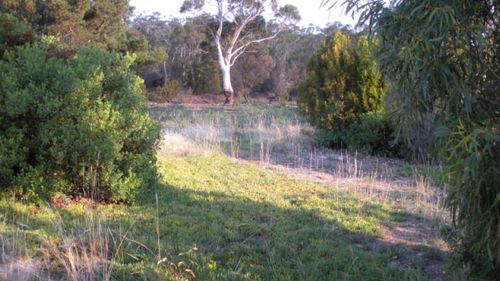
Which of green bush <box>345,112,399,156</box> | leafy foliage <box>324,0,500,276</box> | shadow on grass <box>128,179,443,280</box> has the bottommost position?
shadow on grass <box>128,179,443,280</box>

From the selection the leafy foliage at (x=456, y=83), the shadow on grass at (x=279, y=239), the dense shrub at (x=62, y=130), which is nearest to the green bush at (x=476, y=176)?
Result: the leafy foliage at (x=456, y=83)

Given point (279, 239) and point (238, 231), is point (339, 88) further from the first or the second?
point (279, 239)

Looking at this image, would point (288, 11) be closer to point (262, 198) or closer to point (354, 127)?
point (354, 127)

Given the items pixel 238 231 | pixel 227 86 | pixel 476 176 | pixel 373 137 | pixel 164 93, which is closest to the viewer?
pixel 476 176

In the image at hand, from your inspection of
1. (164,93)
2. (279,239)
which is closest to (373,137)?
(279,239)

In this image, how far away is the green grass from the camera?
15.6ft

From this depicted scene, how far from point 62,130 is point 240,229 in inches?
89.3

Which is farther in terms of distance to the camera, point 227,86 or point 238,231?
point 227,86

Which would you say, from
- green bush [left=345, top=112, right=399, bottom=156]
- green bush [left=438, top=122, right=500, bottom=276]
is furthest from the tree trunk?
green bush [left=438, top=122, right=500, bottom=276]

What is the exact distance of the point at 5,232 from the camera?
511 centimetres

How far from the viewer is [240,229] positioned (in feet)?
19.5

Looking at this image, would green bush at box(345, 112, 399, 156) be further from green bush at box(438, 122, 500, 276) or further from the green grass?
green bush at box(438, 122, 500, 276)

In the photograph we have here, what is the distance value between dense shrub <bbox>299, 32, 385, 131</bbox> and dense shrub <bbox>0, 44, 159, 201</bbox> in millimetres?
6656

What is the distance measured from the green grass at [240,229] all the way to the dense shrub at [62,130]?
0.33 meters
